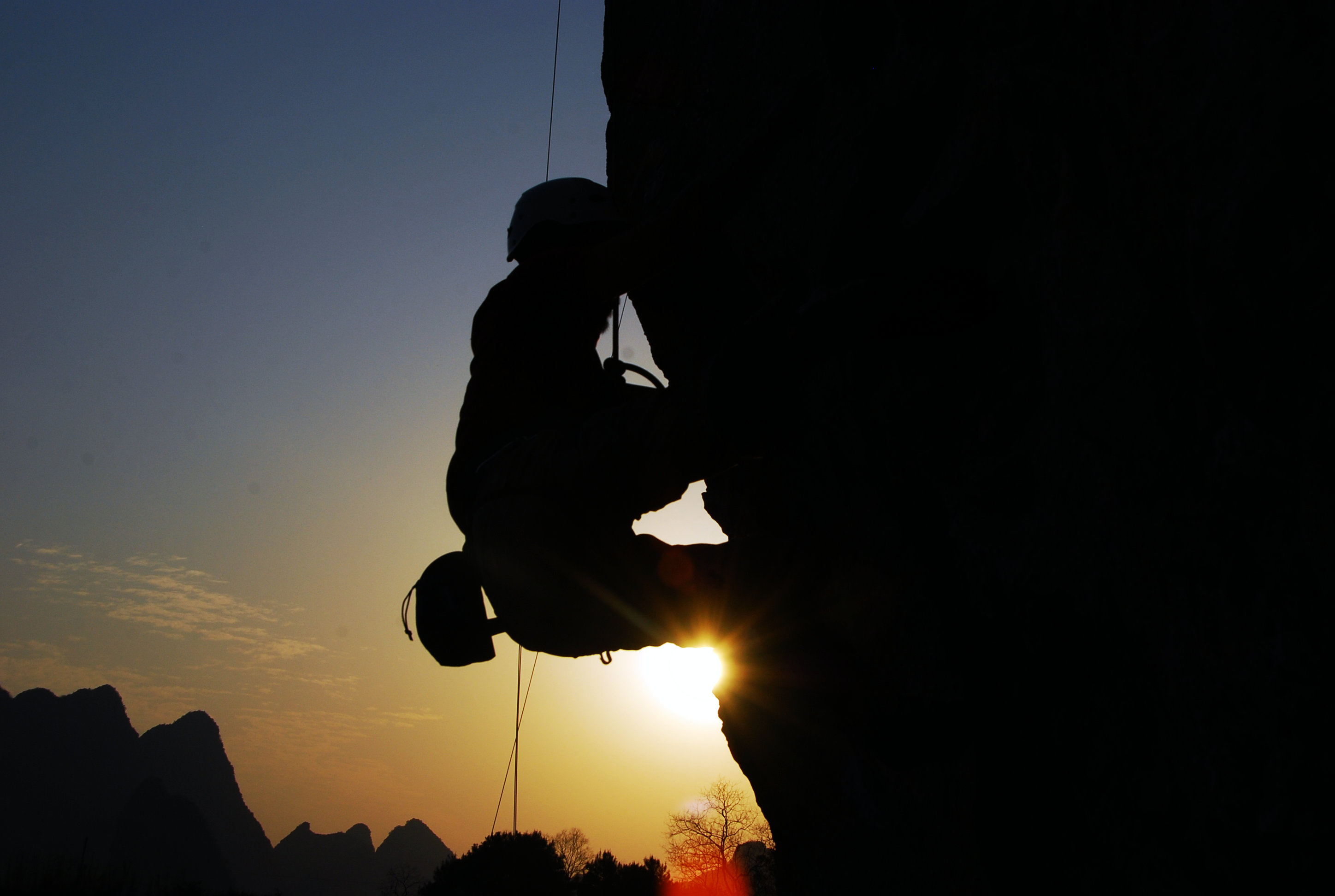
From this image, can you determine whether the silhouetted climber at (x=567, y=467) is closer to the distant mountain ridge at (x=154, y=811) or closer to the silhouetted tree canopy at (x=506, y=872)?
the silhouetted tree canopy at (x=506, y=872)

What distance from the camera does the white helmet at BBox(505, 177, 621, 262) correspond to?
3846mm

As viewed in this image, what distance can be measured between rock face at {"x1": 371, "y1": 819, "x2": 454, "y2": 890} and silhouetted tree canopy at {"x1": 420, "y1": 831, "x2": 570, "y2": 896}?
115108 millimetres

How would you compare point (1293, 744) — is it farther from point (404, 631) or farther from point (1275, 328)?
point (404, 631)

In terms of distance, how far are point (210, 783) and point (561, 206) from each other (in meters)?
160

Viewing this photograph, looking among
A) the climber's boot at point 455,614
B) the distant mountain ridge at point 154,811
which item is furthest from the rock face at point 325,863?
the climber's boot at point 455,614

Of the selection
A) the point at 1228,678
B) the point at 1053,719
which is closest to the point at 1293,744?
the point at 1228,678

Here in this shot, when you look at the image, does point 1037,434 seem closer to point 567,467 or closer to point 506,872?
point 567,467

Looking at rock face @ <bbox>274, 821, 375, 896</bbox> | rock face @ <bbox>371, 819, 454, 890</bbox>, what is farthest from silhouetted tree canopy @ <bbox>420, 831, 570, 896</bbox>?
rock face @ <bbox>371, 819, 454, 890</bbox>

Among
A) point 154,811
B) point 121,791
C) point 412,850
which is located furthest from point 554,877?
point 412,850

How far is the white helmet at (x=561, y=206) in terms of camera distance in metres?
3.85

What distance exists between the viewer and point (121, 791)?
11044 cm

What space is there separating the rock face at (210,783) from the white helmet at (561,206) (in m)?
148

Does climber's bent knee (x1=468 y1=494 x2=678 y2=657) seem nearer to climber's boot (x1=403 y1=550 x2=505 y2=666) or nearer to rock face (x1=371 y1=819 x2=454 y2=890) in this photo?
climber's boot (x1=403 y1=550 x2=505 y2=666)

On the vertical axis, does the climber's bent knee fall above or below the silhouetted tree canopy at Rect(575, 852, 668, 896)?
above
